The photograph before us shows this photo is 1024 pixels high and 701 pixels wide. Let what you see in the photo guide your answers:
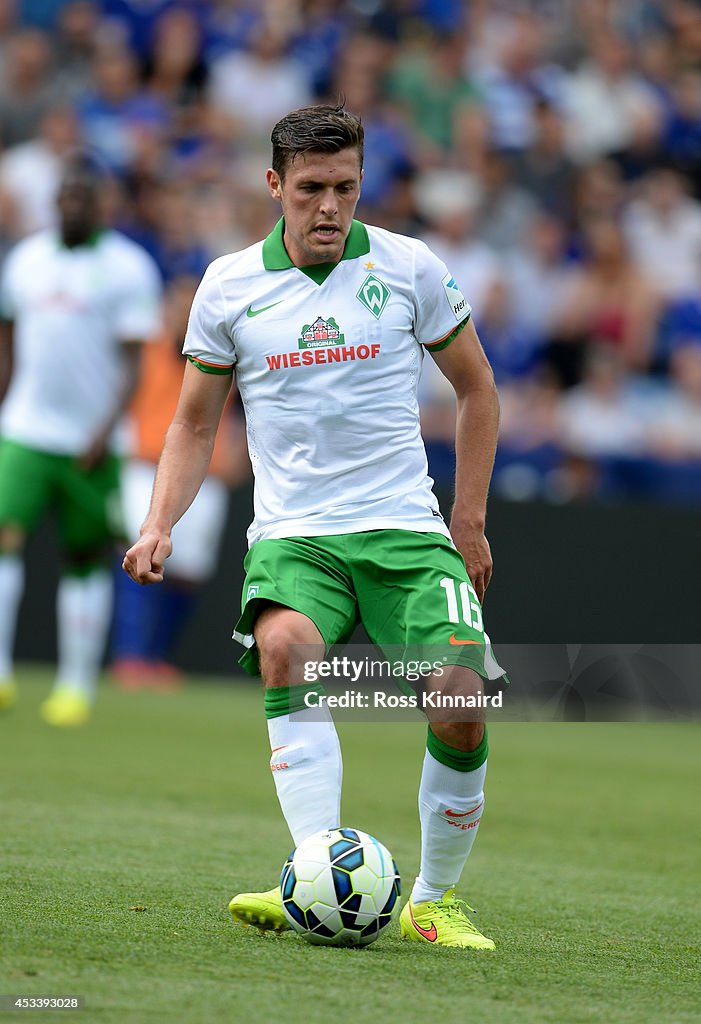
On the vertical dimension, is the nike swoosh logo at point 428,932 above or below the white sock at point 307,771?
below

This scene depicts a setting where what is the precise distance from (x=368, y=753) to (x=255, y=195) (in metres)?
6.22

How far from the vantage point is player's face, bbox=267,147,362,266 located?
4.40 metres

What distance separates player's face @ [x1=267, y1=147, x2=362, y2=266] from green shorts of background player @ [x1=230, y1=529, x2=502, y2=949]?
0.80 meters

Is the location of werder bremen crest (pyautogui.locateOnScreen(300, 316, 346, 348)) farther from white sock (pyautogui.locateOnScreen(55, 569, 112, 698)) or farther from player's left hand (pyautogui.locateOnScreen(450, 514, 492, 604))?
white sock (pyautogui.locateOnScreen(55, 569, 112, 698))

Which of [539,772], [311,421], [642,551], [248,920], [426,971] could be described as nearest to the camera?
[426,971]

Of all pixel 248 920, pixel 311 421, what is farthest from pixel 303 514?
pixel 248 920

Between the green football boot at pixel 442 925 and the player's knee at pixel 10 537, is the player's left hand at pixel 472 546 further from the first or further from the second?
the player's knee at pixel 10 537

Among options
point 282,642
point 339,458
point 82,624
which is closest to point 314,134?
point 339,458

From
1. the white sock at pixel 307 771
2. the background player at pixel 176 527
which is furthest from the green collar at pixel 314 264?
the background player at pixel 176 527

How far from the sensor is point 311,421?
4512mm

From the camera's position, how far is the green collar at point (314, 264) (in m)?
4.58

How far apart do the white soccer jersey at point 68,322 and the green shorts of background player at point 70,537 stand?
0.51ft

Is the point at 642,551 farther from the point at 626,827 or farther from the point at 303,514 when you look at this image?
the point at 303,514

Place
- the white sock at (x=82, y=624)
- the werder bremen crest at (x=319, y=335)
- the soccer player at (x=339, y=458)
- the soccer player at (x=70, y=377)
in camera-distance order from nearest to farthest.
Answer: the soccer player at (x=339, y=458), the werder bremen crest at (x=319, y=335), the soccer player at (x=70, y=377), the white sock at (x=82, y=624)
